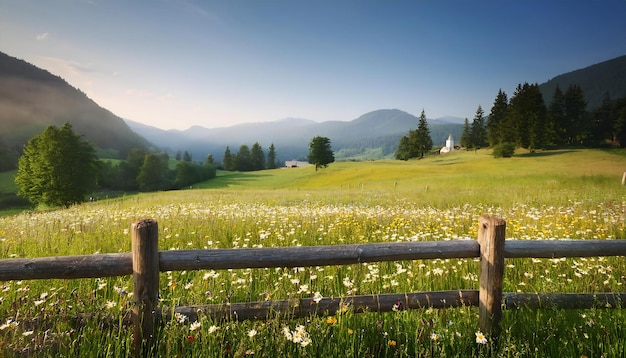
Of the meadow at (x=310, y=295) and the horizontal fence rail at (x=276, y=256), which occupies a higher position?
the horizontal fence rail at (x=276, y=256)

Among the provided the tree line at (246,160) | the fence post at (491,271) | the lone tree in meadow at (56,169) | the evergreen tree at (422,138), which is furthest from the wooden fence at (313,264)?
the tree line at (246,160)

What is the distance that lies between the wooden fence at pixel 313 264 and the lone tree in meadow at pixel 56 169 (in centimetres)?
4250

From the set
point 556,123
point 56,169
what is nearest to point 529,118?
point 556,123

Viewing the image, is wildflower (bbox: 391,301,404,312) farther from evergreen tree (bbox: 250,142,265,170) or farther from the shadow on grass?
evergreen tree (bbox: 250,142,265,170)

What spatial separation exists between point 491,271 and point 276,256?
2.62 meters

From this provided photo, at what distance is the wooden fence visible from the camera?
3453 millimetres

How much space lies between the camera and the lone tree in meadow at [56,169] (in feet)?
Result: 125

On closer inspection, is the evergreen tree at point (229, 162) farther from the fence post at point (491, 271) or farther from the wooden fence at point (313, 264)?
the fence post at point (491, 271)

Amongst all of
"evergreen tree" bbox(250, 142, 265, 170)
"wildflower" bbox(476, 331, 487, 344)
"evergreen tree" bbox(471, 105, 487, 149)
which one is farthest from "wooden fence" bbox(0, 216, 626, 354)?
"evergreen tree" bbox(250, 142, 265, 170)

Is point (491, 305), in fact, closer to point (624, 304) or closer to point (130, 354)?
point (624, 304)

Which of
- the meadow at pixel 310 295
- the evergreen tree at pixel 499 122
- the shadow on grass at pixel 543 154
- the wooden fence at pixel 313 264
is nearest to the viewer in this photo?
the meadow at pixel 310 295

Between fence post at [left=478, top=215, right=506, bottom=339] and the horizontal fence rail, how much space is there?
0.57 feet

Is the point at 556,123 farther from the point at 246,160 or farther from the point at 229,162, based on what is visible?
the point at 229,162

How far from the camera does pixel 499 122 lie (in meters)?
73.1
